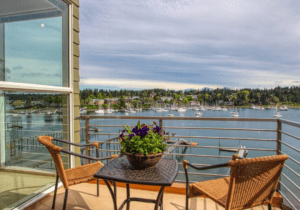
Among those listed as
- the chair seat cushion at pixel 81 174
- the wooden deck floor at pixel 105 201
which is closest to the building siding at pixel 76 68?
the wooden deck floor at pixel 105 201

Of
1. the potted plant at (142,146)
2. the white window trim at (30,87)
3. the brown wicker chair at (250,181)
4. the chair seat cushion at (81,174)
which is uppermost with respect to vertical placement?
the white window trim at (30,87)

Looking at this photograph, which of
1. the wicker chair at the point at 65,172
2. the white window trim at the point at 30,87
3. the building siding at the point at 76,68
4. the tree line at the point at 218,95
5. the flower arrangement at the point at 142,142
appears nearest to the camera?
the flower arrangement at the point at 142,142

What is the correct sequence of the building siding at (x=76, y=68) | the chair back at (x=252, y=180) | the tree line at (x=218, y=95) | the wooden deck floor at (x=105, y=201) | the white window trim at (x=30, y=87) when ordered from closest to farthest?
the chair back at (x=252, y=180)
the white window trim at (x=30, y=87)
the wooden deck floor at (x=105, y=201)
the building siding at (x=76, y=68)
the tree line at (x=218, y=95)

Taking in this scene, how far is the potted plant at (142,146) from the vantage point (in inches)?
67.7

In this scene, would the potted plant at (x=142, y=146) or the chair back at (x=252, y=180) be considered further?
the potted plant at (x=142, y=146)

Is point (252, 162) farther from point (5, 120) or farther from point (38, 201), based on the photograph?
point (38, 201)

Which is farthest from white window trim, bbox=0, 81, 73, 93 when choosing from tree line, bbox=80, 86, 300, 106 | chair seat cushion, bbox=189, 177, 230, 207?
tree line, bbox=80, 86, 300, 106

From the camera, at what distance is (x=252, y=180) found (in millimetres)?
1597

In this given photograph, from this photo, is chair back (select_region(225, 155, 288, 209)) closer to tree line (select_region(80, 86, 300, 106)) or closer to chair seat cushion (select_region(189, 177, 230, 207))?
chair seat cushion (select_region(189, 177, 230, 207))

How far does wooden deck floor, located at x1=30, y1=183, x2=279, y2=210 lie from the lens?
2.54 m

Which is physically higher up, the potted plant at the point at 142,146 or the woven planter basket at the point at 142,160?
the potted plant at the point at 142,146

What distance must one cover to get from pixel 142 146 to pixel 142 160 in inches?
4.7

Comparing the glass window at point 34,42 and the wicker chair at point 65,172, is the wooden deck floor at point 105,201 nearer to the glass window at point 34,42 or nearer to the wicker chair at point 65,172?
the wicker chair at point 65,172

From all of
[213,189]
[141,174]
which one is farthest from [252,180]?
[141,174]
